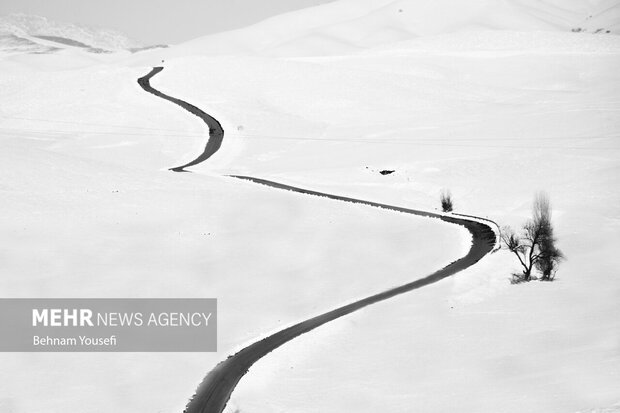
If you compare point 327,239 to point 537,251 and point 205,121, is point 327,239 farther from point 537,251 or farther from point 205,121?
point 205,121

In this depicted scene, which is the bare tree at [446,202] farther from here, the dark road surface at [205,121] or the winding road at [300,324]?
the dark road surface at [205,121]

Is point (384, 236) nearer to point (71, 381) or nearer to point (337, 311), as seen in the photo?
point (337, 311)

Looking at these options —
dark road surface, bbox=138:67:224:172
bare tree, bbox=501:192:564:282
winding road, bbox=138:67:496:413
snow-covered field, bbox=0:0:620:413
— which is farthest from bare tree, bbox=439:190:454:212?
dark road surface, bbox=138:67:224:172

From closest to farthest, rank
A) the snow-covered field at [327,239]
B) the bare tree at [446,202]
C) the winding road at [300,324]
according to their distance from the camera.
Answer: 1. the snow-covered field at [327,239]
2. the winding road at [300,324]
3. the bare tree at [446,202]

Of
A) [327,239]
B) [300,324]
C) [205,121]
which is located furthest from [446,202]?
[205,121]

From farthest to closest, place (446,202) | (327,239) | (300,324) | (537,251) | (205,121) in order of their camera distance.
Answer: (205,121) < (446,202) < (327,239) < (537,251) < (300,324)

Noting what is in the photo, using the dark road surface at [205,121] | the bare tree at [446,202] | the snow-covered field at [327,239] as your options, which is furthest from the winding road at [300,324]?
the dark road surface at [205,121]

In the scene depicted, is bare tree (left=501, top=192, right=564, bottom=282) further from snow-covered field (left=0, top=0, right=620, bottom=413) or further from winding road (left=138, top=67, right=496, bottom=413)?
winding road (left=138, top=67, right=496, bottom=413)

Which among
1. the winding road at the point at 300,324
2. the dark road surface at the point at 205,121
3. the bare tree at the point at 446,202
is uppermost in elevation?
the dark road surface at the point at 205,121

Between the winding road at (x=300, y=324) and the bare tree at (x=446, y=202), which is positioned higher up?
the bare tree at (x=446, y=202)
